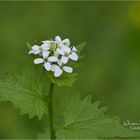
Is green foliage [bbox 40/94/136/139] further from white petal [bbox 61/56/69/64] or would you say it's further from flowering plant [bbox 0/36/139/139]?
white petal [bbox 61/56/69/64]

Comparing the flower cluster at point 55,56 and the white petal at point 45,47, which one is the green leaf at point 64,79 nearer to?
the flower cluster at point 55,56

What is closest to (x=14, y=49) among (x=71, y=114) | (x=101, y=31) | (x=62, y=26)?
(x=62, y=26)

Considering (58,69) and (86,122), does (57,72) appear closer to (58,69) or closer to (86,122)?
(58,69)

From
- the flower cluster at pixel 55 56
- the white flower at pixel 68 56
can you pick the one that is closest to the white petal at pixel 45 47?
the flower cluster at pixel 55 56

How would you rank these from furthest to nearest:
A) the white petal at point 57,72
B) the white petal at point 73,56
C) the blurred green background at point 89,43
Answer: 1. the blurred green background at point 89,43
2. the white petal at point 73,56
3. the white petal at point 57,72

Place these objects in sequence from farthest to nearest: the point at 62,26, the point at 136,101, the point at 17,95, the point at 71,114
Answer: the point at 62,26 < the point at 136,101 < the point at 71,114 < the point at 17,95

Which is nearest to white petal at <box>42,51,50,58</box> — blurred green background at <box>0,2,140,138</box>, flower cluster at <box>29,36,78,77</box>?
flower cluster at <box>29,36,78,77</box>

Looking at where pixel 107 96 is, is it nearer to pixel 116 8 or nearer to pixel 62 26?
pixel 62 26
